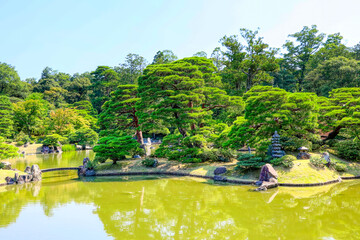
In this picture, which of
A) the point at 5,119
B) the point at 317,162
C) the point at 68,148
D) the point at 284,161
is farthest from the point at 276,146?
the point at 5,119

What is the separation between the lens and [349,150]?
1352cm

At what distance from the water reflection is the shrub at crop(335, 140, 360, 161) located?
8.61 feet

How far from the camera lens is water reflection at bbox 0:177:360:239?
6.52 meters

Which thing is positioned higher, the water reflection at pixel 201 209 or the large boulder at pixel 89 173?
the large boulder at pixel 89 173

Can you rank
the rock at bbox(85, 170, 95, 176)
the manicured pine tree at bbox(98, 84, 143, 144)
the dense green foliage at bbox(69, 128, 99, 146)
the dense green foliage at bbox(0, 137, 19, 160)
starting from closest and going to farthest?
1. the dense green foliage at bbox(0, 137, 19, 160)
2. the rock at bbox(85, 170, 95, 176)
3. the manicured pine tree at bbox(98, 84, 143, 144)
4. the dense green foliage at bbox(69, 128, 99, 146)

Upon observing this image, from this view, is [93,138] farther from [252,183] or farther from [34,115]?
[252,183]

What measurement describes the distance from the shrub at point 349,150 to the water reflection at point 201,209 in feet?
8.61

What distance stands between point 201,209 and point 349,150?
971 cm

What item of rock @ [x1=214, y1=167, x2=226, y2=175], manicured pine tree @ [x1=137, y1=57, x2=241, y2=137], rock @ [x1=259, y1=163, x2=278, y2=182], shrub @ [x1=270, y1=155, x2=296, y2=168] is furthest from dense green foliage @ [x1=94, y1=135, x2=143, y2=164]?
shrub @ [x1=270, y1=155, x2=296, y2=168]

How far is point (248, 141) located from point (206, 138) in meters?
3.43

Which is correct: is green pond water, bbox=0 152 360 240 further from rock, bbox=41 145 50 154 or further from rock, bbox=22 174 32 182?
rock, bbox=41 145 50 154

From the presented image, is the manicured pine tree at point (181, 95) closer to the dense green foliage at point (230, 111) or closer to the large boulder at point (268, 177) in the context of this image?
the dense green foliage at point (230, 111)

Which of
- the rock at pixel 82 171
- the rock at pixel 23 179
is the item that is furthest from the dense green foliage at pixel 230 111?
the rock at pixel 23 179

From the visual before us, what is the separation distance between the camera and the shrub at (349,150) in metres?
13.4
